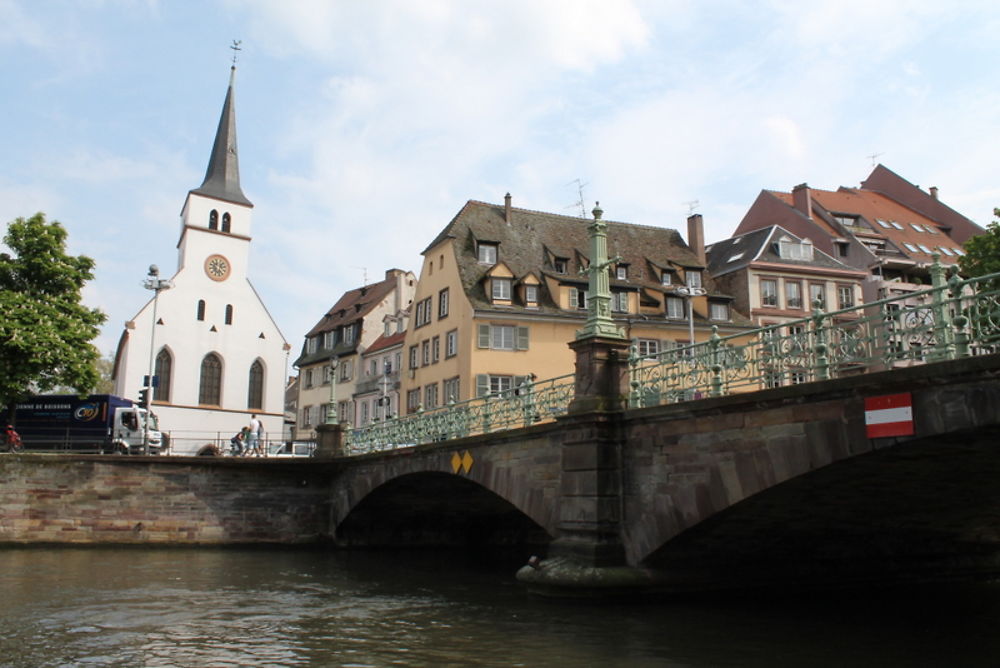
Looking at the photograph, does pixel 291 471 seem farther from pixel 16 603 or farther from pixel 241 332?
pixel 241 332

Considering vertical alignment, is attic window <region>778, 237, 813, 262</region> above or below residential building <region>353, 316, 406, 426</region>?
above

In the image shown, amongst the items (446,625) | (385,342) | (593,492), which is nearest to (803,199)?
(385,342)

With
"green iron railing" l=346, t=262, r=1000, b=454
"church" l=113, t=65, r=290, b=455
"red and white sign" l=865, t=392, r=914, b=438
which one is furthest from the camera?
"church" l=113, t=65, r=290, b=455

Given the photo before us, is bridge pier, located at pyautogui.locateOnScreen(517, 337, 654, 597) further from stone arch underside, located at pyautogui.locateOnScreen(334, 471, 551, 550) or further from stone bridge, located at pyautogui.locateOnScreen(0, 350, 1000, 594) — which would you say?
stone arch underside, located at pyautogui.locateOnScreen(334, 471, 551, 550)

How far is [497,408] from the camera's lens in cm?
2058

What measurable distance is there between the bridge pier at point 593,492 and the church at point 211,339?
3766 centimetres

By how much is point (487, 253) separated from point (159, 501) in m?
19.0

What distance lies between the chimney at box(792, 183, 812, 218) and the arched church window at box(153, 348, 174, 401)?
37.9 m

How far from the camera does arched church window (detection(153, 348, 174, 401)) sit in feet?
174

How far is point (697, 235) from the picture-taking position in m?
50.2

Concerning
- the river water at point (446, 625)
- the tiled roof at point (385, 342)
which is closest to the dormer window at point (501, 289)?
the tiled roof at point (385, 342)

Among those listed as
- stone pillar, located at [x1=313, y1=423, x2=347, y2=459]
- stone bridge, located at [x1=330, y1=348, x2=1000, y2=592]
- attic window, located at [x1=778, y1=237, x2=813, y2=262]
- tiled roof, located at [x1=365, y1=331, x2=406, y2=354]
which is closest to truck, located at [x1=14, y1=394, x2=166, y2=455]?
stone pillar, located at [x1=313, y1=423, x2=347, y2=459]

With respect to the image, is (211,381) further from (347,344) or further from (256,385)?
(347,344)

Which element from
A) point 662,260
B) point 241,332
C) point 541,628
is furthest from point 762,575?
point 241,332
